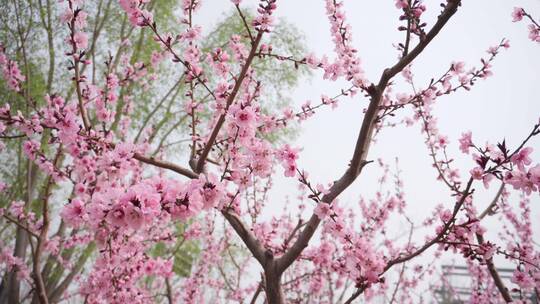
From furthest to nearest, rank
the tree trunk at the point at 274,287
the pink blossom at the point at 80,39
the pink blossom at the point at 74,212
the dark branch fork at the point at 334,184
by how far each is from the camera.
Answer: the pink blossom at the point at 80,39, the tree trunk at the point at 274,287, the dark branch fork at the point at 334,184, the pink blossom at the point at 74,212

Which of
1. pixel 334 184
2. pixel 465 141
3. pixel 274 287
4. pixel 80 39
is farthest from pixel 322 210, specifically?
pixel 80 39

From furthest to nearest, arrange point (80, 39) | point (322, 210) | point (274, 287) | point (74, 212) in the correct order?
point (80, 39) < point (274, 287) < point (322, 210) < point (74, 212)

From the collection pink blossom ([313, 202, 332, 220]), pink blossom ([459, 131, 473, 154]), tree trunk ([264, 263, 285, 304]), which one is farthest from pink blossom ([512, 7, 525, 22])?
tree trunk ([264, 263, 285, 304])

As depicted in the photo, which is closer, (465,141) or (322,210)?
(322,210)

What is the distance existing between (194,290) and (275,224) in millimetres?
2660

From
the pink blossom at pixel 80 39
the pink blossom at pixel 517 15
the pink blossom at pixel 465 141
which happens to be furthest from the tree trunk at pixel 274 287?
the pink blossom at pixel 517 15

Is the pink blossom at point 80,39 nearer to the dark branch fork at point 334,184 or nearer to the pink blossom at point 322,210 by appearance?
the dark branch fork at point 334,184

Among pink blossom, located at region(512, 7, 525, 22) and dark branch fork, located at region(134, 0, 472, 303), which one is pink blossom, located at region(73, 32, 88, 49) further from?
pink blossom, located at region(512, 7, 525, 22)

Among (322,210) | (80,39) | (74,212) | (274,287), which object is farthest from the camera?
(80,39)

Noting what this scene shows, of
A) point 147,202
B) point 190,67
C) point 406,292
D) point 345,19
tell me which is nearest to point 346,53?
point 345,19

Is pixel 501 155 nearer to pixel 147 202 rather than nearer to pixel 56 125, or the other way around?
pixel 147 202

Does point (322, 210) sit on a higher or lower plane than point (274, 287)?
higher

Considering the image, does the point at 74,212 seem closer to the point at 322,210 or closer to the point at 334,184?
the point at 322,210

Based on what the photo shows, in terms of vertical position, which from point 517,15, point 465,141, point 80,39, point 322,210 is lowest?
point 322,210
